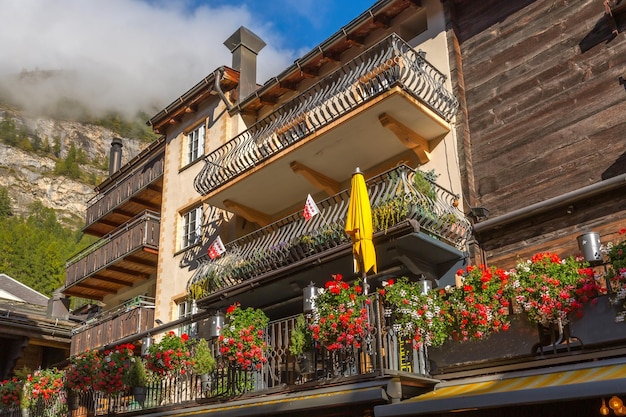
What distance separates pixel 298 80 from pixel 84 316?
16.1 m

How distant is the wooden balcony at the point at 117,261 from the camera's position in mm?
22719

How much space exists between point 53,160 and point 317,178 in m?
141

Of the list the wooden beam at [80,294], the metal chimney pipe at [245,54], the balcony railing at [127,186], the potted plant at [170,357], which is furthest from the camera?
the wooden beam at [80,294]

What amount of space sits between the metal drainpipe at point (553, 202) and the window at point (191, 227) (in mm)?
9763

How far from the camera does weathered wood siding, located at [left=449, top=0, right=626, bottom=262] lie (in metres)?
12.1

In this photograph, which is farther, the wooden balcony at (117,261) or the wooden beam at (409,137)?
the wooden balcony at (117,261)

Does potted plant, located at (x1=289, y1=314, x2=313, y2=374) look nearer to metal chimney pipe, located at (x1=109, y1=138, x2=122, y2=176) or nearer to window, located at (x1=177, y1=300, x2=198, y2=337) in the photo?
window, located at (x1=177, y1=300, x2=198, y2=337)

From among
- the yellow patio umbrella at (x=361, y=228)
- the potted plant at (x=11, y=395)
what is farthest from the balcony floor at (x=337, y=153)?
the potted plant at (x=11, y=395)

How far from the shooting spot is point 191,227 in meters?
21.4

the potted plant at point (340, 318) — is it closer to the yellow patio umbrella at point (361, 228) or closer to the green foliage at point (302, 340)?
the yellow patio umbrella at point (361, 228)

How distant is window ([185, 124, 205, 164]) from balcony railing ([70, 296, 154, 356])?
464 centimetres

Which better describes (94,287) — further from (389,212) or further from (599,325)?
(599,325)

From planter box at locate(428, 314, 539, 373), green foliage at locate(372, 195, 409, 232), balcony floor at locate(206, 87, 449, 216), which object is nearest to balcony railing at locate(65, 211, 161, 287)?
balcony floor at locate(206, 87, 449, 216)

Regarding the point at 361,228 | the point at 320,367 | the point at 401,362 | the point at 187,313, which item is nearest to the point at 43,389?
the point at 187,313
